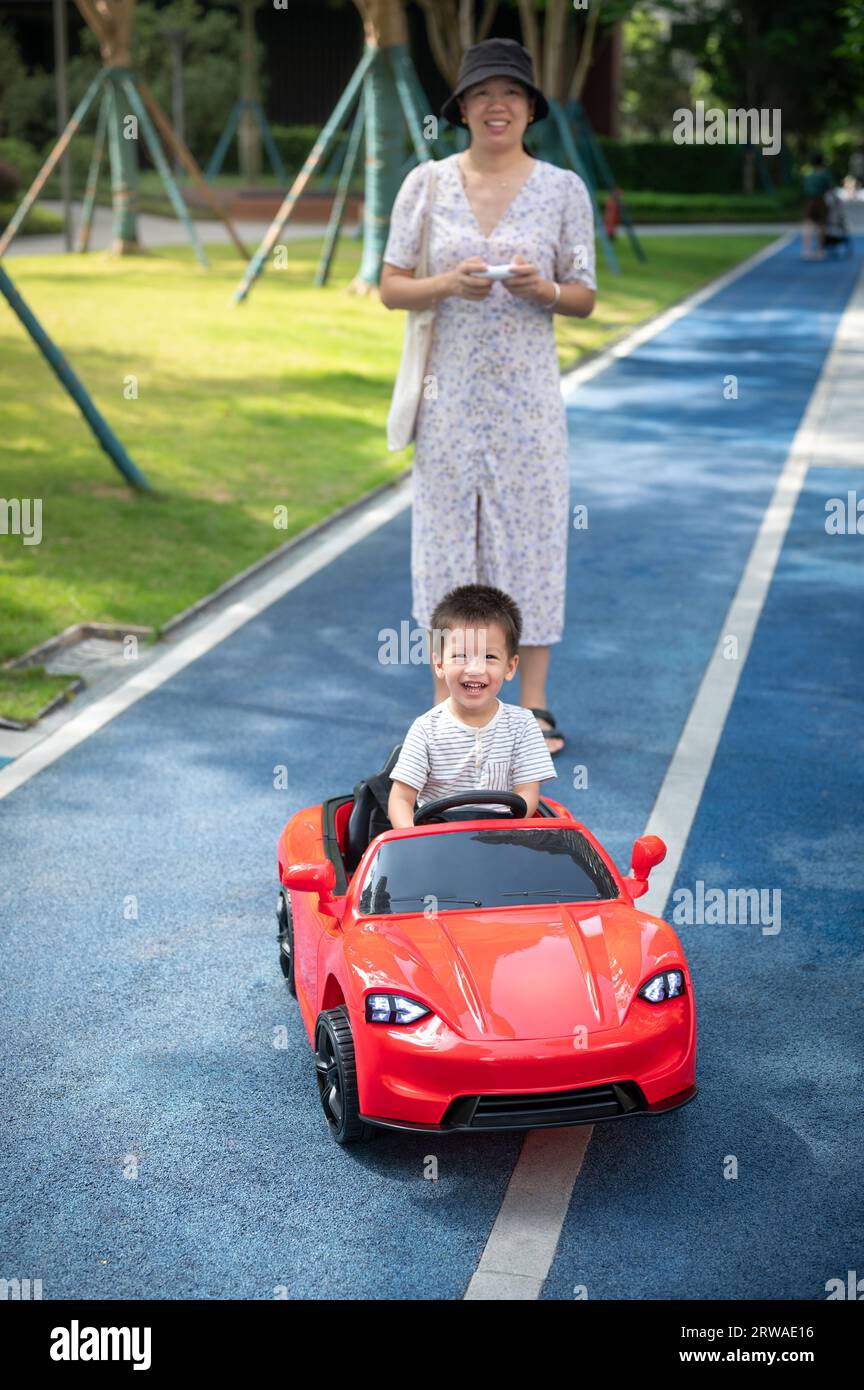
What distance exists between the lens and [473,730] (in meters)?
5.19

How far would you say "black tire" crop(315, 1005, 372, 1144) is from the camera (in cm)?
426

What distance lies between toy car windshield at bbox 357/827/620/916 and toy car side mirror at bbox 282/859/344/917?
12 cm

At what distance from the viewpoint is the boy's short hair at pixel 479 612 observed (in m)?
5.16

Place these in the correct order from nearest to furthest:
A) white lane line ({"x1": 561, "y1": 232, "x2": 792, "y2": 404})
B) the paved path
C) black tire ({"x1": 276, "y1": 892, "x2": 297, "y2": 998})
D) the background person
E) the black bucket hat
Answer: the paved path < black tire ({"x1": 276, "y1": 892, "x2": 297, "y2": 998}) < the black bucket hat < white lane line ({"x1": 561, "y1": 232, "x2": 792, "y2": 404}) < the background person

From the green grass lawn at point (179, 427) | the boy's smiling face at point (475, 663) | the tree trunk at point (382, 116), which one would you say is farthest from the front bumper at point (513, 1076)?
the tree trunk at point (382, 116)

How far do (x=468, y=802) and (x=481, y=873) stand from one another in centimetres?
34

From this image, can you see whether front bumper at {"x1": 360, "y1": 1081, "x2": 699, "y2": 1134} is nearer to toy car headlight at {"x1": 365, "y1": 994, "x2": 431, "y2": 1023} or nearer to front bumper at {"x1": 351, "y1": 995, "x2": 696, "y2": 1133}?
front bumper at {"x1": 351, "y1": 995, "x2": 696, "y2": 1133}

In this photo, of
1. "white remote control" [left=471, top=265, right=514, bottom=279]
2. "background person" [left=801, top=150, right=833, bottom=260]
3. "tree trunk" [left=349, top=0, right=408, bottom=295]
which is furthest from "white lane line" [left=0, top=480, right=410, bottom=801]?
"background person" [left=801, top=150, right=833, bottom=260]

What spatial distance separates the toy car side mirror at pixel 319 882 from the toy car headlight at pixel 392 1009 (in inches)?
21.1

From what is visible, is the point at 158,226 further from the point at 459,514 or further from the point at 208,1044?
the point at 208,1044

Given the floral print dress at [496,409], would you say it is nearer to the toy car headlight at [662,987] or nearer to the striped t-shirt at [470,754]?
the striped t-shirt at [470,754]

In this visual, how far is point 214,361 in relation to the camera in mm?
17141

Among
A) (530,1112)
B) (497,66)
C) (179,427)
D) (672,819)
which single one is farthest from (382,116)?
(530,1112)

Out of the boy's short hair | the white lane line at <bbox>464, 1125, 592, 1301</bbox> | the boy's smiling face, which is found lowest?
the white lane line at <bbox>464, 1125, 592, 1301</bbox>
